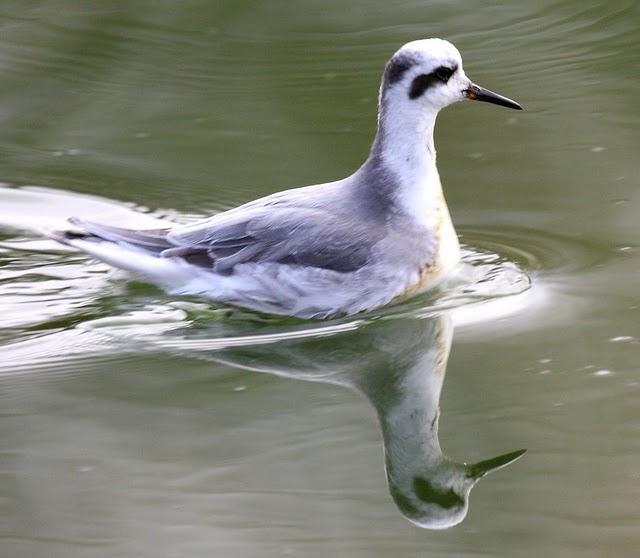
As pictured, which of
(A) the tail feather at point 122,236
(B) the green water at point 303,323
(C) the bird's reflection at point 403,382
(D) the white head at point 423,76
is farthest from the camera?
(A) the tail feather at point 122,236

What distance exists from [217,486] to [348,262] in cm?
158

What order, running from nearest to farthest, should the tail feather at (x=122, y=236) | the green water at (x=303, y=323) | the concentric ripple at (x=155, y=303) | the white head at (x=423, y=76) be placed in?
the green water at (x=303, y=323) → the concentric ripple at (x=155, y=303) → the white head at (x=423, y=76) → the tail feather at (x=122, y=236)

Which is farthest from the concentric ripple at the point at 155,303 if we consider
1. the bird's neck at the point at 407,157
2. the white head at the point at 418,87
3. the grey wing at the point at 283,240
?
the white head at the point at 418,87

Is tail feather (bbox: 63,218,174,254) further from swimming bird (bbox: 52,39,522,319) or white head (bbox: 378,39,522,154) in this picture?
white head (bbox: 378,39,522,154)

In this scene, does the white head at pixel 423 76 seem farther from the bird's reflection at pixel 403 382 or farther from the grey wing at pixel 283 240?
the bird's reflection at pixel 403 382

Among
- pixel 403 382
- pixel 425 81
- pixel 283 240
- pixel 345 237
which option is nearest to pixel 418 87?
pixel 425 81

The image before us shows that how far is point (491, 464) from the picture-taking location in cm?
452

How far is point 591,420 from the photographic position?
472 centimetres

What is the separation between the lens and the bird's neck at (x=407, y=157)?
19.2 ft

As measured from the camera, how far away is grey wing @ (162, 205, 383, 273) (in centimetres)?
572

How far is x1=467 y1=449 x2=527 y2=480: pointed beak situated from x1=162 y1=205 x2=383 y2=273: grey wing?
1.40m

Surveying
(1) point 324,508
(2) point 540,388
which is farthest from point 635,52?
(1) point 324,508

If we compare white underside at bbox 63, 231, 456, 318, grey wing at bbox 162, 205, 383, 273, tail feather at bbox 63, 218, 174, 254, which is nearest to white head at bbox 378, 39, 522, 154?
grey wing at bbox 162, 205, 383, 273

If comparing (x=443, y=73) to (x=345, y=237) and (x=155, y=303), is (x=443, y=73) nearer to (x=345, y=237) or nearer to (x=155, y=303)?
(x=345, y=237)
